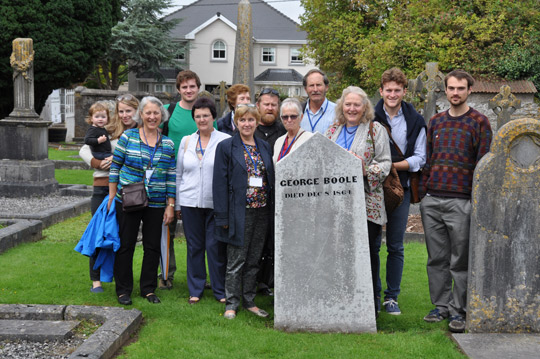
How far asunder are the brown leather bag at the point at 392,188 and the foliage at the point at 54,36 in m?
22.2

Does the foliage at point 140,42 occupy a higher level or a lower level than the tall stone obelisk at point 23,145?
higher

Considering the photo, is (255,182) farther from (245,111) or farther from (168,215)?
(168,215)

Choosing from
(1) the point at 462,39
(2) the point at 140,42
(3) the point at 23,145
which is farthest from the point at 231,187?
(2) the point at 140,42

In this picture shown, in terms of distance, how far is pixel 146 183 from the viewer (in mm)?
5582

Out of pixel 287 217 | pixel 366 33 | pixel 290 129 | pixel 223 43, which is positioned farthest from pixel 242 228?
pixel 223 43

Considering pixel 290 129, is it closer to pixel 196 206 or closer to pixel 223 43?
pixel 196 206

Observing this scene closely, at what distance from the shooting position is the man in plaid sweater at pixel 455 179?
16.5ft

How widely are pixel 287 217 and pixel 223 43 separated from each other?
4477 cm

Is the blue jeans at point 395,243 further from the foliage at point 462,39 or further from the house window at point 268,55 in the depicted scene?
the house window at point 268,55

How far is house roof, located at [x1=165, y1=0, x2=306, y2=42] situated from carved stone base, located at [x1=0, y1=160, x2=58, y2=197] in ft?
118

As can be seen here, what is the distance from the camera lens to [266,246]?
5.87 metres

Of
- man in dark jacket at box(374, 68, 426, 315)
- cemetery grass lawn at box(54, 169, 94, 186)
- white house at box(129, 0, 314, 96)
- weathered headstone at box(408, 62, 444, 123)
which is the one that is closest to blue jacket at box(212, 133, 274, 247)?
man in dark jacket at box(374, 68, 426, 315)

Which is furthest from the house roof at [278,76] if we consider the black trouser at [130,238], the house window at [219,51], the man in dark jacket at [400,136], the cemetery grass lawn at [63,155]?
the man in dark jacket at [400,136]

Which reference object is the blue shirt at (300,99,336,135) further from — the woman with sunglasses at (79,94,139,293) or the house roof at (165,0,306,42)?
the house roof at (165,0,306,42)
